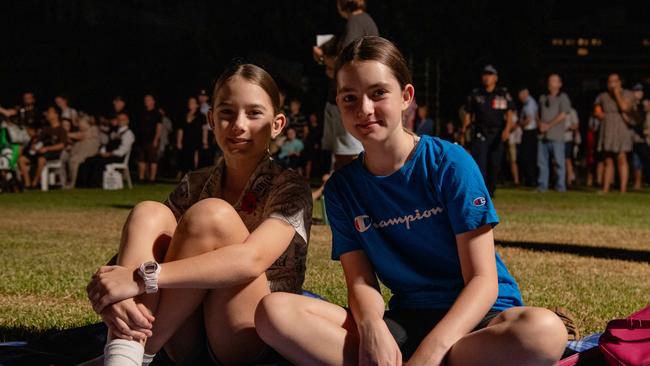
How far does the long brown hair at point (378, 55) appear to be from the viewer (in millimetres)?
2957

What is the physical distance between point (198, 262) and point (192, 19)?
138ft

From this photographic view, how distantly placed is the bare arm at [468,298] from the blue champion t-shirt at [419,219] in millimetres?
55

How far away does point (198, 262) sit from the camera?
2.91m

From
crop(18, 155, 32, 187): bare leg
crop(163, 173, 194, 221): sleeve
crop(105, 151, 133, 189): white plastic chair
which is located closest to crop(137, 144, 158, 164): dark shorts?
crop(105, 151, 133, 189): white plastic chair

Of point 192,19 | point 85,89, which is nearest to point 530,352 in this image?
point 85,89

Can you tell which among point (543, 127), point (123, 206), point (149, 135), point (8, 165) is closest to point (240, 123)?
point (123, 206)

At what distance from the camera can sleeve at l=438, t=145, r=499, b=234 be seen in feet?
9.35

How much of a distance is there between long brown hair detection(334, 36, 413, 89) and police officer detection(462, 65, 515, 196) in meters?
9.07

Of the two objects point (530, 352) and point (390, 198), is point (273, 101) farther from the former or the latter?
point (530, 352)

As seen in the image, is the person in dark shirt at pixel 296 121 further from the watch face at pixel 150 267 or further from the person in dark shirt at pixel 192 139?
the watch face at pixel 150 267

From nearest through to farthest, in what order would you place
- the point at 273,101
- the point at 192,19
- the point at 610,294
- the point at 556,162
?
the point at 273,101
the point at 610,294
the point at 556,162
the point at 192,19

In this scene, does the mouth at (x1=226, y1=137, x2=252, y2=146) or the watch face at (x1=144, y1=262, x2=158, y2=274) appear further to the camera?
the mouth at (x1=226, y1=137, x2=252, y2=146)

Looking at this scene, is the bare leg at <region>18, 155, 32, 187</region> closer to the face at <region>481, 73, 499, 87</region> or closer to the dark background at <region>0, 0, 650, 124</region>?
the face at <region>481, 73, 499, 87</region>

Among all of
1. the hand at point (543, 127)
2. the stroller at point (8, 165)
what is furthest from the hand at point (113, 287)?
the hand at point (543, 127)
